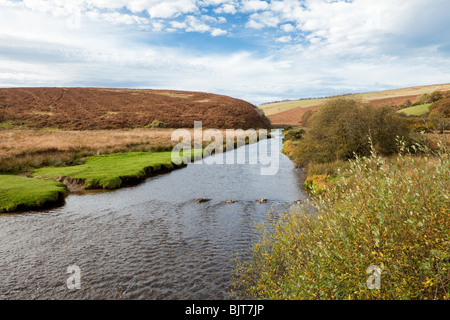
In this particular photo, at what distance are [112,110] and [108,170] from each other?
55.4 meters

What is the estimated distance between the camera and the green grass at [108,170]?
2233 centimetres

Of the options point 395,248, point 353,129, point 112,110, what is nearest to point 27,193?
point 395,248

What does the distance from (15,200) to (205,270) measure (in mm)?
14136

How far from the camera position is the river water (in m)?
8.99

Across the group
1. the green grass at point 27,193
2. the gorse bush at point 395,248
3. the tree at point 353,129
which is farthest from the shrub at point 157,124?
the gorse bush at point 395,248

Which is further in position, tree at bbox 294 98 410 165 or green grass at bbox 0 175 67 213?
tree at bbox 294 98 410 165

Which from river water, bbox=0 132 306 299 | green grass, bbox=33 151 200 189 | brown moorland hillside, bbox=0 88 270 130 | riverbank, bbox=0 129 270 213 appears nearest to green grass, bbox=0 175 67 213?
riverbank, bbox=0 129 270 213

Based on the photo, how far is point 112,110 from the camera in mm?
74938

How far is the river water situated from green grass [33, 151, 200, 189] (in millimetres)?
2217

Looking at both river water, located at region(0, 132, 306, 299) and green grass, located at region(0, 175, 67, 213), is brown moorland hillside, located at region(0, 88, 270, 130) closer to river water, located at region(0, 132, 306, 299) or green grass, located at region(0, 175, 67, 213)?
green grass, located at region(0, 175, 67, 213)

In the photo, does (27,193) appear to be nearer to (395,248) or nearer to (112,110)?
(395,248)

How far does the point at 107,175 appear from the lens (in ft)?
76.8

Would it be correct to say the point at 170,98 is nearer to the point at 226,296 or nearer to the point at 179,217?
the point at 179,217

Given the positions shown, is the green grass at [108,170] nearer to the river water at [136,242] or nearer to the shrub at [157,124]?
the river water at [136,242]
